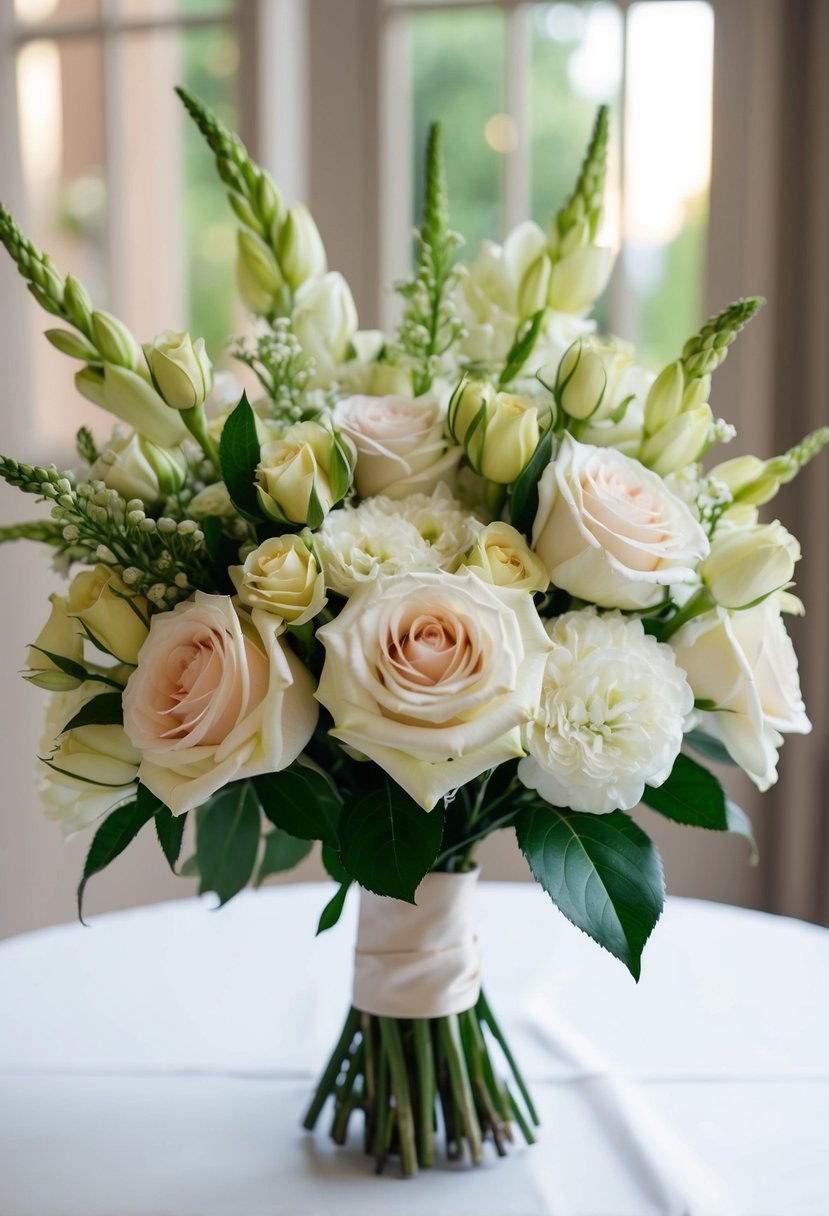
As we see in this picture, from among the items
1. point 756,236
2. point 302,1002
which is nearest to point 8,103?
point 756,236

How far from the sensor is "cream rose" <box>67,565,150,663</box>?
0.71m

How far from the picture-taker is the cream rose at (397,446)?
0.73 m

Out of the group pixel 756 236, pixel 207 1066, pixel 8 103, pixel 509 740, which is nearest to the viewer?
pixel 509 740

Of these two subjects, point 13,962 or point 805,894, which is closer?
point 13,962

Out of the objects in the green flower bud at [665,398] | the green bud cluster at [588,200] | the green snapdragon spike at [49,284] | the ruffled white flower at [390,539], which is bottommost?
the ruffled white flower at [390,539]

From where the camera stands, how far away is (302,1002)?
106cm

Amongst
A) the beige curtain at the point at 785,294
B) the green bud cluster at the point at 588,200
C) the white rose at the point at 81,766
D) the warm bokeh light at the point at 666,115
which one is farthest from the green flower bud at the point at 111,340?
the warm bokeh light at the point at 666,115

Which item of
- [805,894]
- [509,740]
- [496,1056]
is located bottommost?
[805,894]

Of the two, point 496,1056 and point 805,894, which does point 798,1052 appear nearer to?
point 496,1056

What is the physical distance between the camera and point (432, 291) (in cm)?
81

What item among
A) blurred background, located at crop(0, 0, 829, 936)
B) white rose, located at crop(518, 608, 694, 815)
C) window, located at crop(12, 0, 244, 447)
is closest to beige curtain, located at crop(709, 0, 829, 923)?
blurred background, located at crop(0, 0, 829, 936)

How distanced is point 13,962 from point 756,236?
1.49 metres

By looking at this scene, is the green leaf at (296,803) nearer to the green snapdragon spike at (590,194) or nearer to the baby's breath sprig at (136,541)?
the baby's breath sprig at (136,541)

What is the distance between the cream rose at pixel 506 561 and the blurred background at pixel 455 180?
3.45ft
